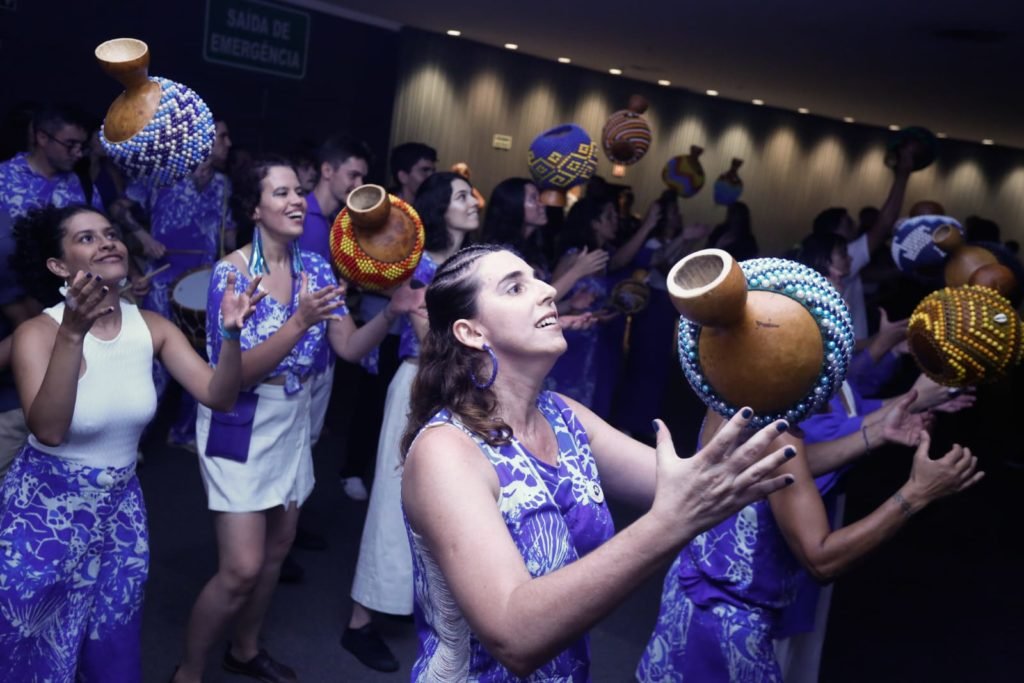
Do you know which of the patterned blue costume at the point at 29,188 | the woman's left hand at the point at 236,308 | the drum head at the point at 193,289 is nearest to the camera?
the woman's left hand at the point at 236,308

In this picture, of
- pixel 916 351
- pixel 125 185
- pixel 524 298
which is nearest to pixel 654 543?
pixel 524 298

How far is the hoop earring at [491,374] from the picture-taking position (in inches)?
62.1

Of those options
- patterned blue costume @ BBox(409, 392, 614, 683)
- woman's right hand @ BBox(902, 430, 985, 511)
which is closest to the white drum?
patterned blue costume @ BBox(409, 392, 614, 683)

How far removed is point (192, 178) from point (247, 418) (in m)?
2.79

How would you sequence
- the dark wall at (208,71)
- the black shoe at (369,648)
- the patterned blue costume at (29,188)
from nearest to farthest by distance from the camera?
the black shoe at (369,648) → the patterned blue costume at (29,188) → the dark wall at (208,71)

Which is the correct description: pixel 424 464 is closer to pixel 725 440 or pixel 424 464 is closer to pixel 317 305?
pixel 725 440

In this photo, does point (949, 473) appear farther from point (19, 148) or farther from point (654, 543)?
point (19, 148)

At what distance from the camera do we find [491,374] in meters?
1.59

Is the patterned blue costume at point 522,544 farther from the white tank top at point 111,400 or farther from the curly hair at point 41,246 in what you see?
the curly hair at point 41,246

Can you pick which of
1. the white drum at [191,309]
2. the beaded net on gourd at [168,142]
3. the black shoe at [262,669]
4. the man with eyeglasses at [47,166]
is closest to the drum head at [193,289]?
the white drum at [191,309]

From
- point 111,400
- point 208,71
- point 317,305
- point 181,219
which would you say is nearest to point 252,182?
point 317,305

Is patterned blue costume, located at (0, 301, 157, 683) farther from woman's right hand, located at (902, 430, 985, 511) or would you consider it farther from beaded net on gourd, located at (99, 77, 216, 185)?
woman's right hand, located at (902, 430, 985, 511)

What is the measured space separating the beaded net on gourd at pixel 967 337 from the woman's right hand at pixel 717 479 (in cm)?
100

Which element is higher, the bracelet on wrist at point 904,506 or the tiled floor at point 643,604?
the bracelet on wrist at point 904,506
